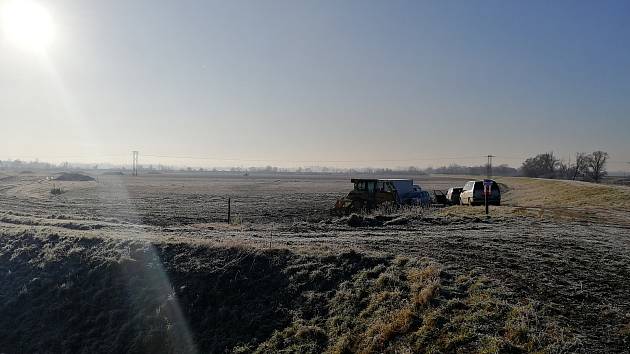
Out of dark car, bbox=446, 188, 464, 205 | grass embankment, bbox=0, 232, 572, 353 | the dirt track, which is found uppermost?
dark car, bbox=446, 188, 464, 205

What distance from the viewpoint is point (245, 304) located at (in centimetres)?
1251

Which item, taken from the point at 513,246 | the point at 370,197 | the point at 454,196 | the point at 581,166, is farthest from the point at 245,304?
the point at 581,166

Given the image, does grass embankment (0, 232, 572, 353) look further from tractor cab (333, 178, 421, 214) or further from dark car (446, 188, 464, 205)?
dark car (446, 188, 464, 205)

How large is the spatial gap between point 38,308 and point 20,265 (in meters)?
4.24

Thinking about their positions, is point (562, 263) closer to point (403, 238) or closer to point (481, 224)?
point (403, 238)

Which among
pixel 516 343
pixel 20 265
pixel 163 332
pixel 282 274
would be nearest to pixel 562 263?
pixel 516 343

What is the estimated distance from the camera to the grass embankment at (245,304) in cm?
860

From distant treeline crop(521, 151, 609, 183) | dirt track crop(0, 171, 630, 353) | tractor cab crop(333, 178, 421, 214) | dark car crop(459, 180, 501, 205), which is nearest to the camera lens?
dirt track crop(0, 171, 630, 353)

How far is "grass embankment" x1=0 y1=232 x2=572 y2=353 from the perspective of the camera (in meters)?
8.60

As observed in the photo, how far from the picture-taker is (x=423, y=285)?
10.4m

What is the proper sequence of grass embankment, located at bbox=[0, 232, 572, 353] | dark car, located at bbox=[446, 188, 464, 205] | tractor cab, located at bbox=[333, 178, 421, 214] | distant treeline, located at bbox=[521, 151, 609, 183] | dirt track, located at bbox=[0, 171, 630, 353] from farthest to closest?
distant treeline, located at bbox=[521, 151, 609, 183] → dark car, located at bbox=[446, 188, 464, 205] → tractor cab, located at bbox=[333, 178, 421, 214] → grass embankment, located at bbox=[0, 232, 572, 353] → dirt track, located at bbox=[0, 171, 630, 353]

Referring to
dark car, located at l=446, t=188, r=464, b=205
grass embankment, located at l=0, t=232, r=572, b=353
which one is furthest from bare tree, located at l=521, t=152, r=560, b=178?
grass embankment, located at l=0, t=232, r=572, b=353

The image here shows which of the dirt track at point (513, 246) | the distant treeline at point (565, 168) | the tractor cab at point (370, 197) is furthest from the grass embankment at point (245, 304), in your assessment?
the distant treeline at point (565, 168)

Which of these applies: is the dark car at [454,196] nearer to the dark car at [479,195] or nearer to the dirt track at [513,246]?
the dark car at [479,195]
